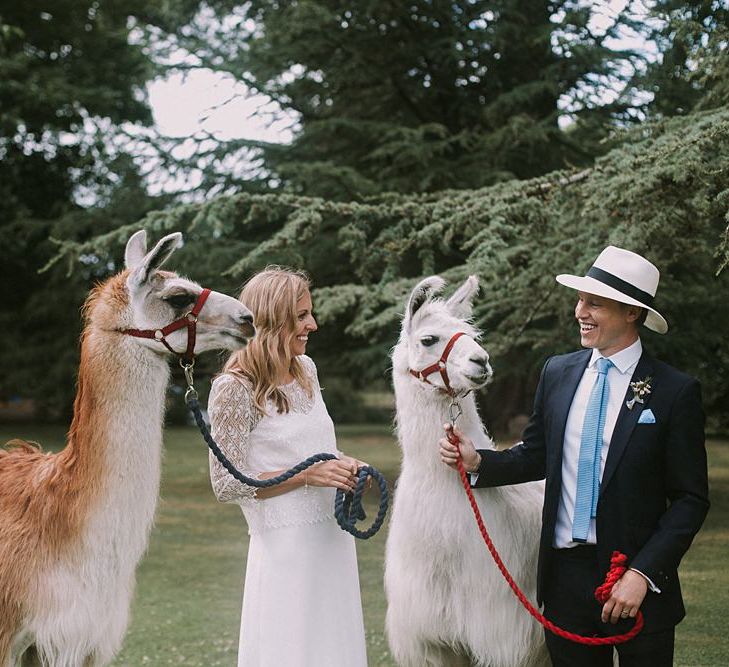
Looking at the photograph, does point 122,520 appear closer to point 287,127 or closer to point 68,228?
point 287,127

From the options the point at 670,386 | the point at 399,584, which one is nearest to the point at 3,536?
the point at 399,584

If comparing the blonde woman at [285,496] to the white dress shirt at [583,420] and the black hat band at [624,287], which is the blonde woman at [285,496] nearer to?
the white dress shirt at [583,420]

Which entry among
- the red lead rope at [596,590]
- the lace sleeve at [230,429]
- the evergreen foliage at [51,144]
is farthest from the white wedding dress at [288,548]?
the evergreen foliage at [51,144]

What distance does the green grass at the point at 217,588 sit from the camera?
5.81m

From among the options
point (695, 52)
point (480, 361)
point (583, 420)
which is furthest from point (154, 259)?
point (695, 52)

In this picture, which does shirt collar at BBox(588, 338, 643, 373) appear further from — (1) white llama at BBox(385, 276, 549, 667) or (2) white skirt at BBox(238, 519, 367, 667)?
(2) white skirt at BBox(238, 519, 367, 667)

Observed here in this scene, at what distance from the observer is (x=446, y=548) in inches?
135

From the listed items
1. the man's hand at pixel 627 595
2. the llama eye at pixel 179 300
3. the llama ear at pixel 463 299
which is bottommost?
the man's hand at pixel 627 595

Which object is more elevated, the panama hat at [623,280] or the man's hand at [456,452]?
the panama hat at [623,280]

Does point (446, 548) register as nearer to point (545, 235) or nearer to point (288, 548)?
point (288, 548)

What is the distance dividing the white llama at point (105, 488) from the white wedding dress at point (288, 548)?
21cm

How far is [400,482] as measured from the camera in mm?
3648

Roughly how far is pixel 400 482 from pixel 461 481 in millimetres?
299

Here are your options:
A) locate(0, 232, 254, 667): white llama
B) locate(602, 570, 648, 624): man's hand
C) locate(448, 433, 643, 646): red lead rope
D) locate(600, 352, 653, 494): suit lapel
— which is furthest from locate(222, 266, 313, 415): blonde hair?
locate(602, 570, 648, 624): man's hand
